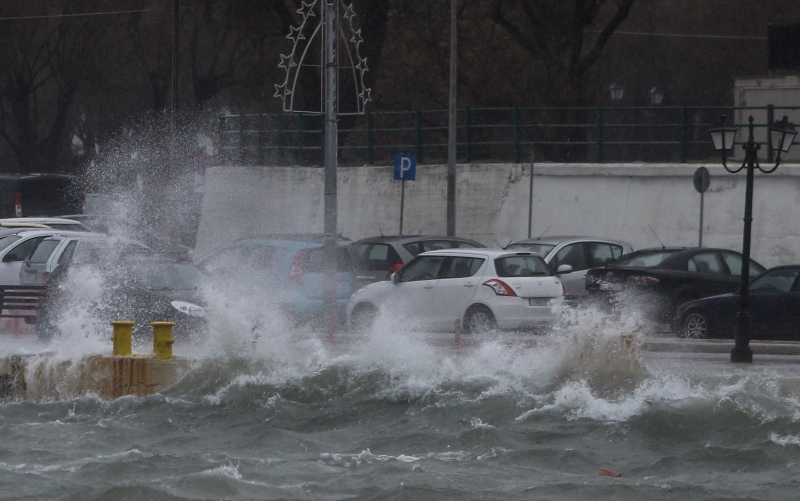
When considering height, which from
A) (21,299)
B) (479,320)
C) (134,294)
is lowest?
(479,320)

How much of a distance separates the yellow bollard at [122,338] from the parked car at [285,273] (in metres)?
3.30

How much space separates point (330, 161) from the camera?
23.3m

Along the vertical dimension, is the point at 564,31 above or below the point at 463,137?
above

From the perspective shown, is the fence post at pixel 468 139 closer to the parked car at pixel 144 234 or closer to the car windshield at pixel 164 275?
the parked car at pixel 144 234

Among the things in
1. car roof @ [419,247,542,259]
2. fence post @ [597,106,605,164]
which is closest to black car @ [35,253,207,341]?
car roof @ [419,247,542,259]

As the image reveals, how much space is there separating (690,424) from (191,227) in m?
23.8

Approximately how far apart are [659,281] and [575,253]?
9.29 feet

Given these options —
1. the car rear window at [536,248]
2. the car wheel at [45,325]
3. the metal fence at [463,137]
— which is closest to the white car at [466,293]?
the car rear window at [536,248]

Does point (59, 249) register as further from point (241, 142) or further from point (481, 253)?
point (241, 142)

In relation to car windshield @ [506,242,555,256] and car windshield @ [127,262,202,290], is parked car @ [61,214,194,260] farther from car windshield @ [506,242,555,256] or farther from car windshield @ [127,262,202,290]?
car windshield @ [506,242,555,256]

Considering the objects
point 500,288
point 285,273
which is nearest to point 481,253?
point 500,288

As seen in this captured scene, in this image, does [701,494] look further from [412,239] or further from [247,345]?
[412,239]

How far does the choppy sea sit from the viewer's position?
12.6m

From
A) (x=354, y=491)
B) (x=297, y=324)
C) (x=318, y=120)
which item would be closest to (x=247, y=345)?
(x=297, y=324)
